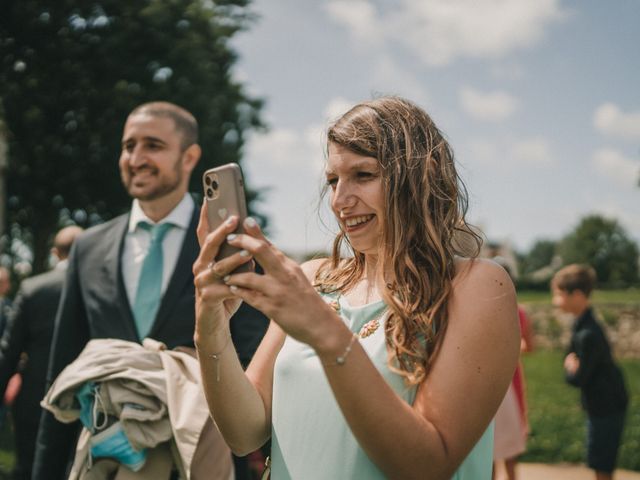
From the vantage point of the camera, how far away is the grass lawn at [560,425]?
8.84 metres

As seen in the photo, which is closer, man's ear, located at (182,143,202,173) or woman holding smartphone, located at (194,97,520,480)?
woman holding smartphone, located at (194,97,520,480)

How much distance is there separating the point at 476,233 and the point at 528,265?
395ft

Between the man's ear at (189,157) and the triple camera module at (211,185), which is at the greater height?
the man's ear at (189,157)

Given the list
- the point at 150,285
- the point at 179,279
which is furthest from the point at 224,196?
the point at 150,285

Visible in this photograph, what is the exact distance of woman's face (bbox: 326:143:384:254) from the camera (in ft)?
6.47

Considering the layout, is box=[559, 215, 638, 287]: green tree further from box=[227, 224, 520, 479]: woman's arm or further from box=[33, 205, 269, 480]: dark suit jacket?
box=[227, 224, 520, 479]: woman's arm

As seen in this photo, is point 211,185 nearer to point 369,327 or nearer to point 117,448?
point 369,327

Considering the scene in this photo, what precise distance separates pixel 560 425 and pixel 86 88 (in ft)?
41.8

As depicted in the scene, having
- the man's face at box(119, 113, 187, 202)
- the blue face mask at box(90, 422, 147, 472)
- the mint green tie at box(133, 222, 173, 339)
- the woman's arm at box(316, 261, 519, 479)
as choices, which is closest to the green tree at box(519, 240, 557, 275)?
the man's face at box(119, 113, 187, 202)

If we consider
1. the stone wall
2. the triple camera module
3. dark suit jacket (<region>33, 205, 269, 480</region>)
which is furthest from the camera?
the stone wall

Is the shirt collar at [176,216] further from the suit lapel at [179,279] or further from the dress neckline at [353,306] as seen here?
the dress neckline at [353,306]

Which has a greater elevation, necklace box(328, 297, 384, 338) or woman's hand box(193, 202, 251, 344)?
woman's hand box(193, 202, 251, 344)

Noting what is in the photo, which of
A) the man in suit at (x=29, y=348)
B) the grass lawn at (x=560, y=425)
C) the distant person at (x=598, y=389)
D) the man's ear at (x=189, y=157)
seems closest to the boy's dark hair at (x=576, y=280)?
the distant person at (x=598, y=389)

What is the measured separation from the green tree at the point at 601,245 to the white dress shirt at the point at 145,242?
86.0m
